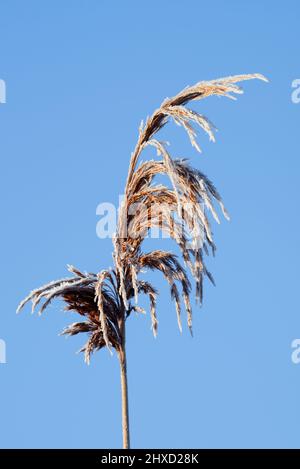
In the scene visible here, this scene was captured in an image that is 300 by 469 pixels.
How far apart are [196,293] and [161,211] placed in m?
1.54

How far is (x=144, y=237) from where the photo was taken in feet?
141

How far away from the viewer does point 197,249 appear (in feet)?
140

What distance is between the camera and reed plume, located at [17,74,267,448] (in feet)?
139

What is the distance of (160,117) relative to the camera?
1711 inches

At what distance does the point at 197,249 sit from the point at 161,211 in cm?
92

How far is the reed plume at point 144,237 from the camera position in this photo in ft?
139

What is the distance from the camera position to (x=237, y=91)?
4259 cm

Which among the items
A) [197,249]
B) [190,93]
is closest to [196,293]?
[197,249]
